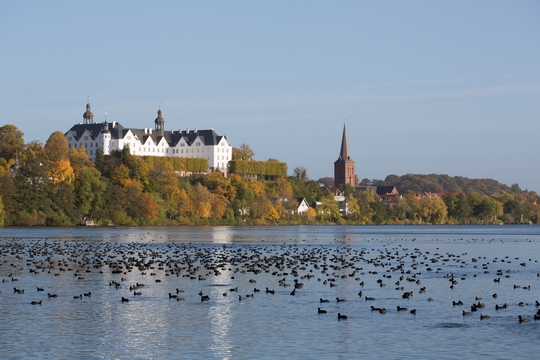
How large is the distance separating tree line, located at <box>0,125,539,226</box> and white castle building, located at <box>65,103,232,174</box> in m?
6.58

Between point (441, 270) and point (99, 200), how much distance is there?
8355 centimetres

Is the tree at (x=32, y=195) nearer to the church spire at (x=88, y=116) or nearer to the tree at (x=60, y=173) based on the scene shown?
the tree at (x=60, y=173)

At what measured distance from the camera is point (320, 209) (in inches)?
7057

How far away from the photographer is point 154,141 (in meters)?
190

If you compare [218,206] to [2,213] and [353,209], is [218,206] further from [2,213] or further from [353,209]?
[353,209]

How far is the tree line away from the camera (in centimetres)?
11450

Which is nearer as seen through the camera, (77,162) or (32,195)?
(32,195)

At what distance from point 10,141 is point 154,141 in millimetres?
48261

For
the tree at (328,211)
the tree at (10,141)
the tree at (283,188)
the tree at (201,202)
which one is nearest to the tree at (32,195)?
the tree at (10,141)

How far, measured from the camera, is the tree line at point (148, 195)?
114500 millimetres

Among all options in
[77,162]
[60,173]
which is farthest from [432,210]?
[60,173]

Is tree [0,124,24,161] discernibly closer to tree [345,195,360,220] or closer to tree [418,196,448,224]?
tree [345,195,360,220]

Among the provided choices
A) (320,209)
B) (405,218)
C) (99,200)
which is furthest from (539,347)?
(405,218)

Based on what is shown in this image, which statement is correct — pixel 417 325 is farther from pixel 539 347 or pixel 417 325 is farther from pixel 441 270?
pixel 441 270
